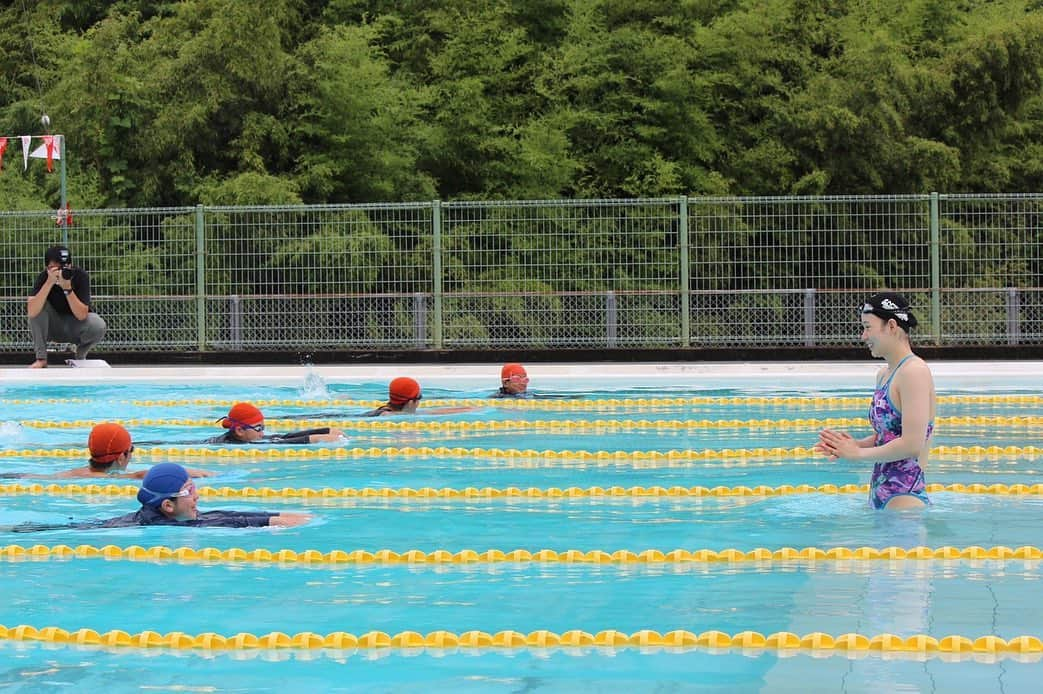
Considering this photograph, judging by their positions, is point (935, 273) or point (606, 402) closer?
point (606, 402)

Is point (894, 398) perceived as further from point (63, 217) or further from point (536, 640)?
point (63, 217)

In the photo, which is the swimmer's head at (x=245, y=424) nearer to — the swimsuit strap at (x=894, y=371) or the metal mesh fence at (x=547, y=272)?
the swimsuit strap at (x=894, y=371)

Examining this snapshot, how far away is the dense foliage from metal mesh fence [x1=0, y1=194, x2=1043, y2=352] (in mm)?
5813

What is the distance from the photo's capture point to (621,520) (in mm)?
8305

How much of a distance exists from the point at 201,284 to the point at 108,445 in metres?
9.98

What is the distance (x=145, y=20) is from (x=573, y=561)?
30.0 meters

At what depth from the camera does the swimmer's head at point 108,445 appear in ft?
31.8

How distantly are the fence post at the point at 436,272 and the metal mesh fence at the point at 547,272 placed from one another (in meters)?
0.03

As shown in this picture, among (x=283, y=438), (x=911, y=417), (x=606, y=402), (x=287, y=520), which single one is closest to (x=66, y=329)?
(x=606, y=402)

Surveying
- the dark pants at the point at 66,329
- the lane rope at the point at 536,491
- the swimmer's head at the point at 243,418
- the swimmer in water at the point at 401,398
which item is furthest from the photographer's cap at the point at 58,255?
the lane rope at the point at 536,491

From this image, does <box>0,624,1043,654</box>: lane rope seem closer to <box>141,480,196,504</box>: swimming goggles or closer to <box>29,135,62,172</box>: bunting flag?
<box>141,480,196,504</box>: swimming goggles

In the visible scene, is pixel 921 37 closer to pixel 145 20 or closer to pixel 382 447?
pixel 145 20

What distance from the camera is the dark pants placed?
1772 cm

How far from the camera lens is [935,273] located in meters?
18.6
